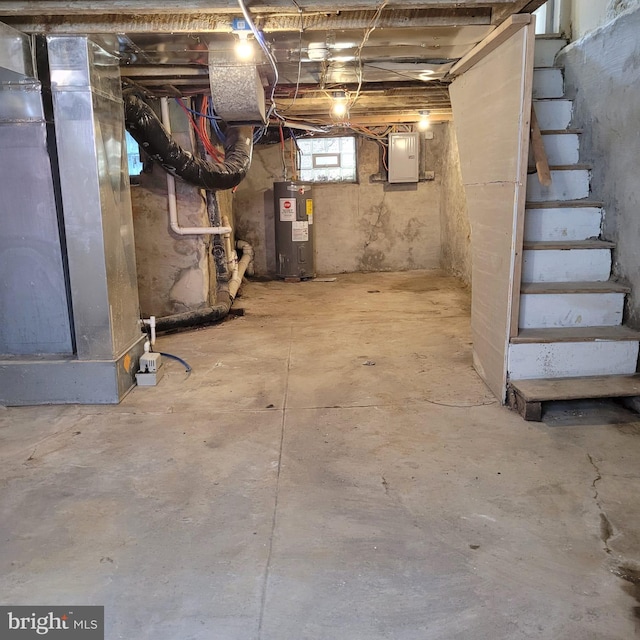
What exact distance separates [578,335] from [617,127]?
1146 millimetres

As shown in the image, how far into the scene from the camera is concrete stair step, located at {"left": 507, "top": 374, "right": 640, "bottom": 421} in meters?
2.68

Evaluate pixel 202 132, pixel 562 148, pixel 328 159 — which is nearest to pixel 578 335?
pixel 562 148

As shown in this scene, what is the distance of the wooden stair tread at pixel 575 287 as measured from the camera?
2939 millimetres

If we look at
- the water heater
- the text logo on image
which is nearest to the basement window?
the water heater

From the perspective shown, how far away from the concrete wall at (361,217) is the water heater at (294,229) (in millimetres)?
522

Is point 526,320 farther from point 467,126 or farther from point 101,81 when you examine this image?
point 101,81

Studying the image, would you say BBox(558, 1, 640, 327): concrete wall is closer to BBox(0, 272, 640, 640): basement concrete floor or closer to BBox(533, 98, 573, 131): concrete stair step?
BBox(533, 98, 573, 131): concrete stair step

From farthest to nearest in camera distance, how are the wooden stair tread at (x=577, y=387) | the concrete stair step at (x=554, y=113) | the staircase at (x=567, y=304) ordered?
the concrete stair step at (x=554, y=113) → the staircase at (x=567, y=304) → the wooden stair tread at (x=577, y=387)

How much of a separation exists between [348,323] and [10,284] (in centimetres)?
255

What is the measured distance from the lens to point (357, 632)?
1.46 meters

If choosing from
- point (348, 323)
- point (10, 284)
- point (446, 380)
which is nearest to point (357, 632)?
point (446, 380)

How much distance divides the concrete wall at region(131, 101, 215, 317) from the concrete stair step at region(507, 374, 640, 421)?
291cm

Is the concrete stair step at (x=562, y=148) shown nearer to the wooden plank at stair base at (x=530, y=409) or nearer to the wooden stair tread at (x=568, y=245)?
the wooden stair tread at (x=568, y=245)

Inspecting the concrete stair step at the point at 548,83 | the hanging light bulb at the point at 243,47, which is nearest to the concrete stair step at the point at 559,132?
the concrete stair step at the point at 548,83
